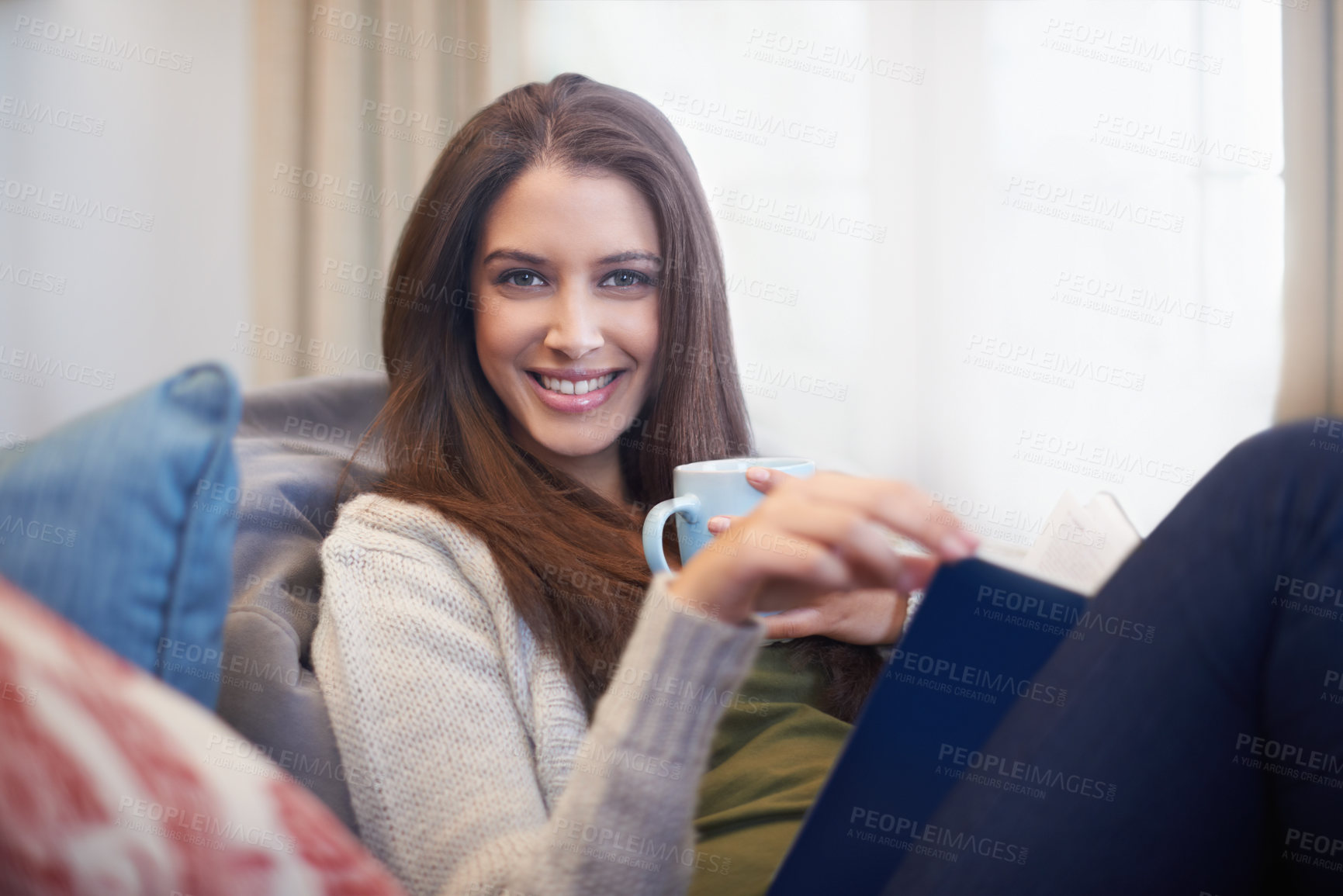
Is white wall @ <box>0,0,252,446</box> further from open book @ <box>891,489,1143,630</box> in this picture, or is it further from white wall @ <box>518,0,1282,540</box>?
open book @ <box>891,489,1143,630</box>

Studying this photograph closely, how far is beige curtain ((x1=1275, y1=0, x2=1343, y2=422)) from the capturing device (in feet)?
5.96

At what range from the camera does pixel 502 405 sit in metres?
1.10

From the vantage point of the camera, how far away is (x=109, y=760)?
0.34 metres

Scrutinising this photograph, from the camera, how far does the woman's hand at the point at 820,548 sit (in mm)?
518

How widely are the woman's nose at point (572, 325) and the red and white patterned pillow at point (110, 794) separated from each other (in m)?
0.67

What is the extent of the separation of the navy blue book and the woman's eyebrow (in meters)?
0.61

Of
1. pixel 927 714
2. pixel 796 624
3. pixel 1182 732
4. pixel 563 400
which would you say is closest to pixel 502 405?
pixel 563 400

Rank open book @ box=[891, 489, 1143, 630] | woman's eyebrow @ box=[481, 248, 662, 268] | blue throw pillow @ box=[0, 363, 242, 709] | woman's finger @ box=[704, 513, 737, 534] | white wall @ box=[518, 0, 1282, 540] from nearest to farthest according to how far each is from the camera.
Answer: blue throw pillow @ box=[0, 363, 242, 709]
open book @ box=[891, 489, 1143, 630]
woman's finger @ box=[704, 513, 737, 534]
woman's eyebrow @ box=[481, 248, 662, 268]
white wall @ box=[518, 0, 1282, 540]

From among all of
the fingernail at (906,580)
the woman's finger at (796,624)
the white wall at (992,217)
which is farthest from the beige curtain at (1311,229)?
the fingernail at (906,580)

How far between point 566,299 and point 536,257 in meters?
0.05

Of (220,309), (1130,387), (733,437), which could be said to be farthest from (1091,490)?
(220,309)

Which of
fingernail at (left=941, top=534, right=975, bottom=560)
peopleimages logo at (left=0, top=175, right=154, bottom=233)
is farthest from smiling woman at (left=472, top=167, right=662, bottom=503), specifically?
peopleimages logo at (left=0, top=175, right=154, bottom=233)

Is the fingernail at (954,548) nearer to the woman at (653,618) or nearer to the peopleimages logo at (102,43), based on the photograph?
the woman at (653,618)

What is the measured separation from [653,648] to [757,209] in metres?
1.86
